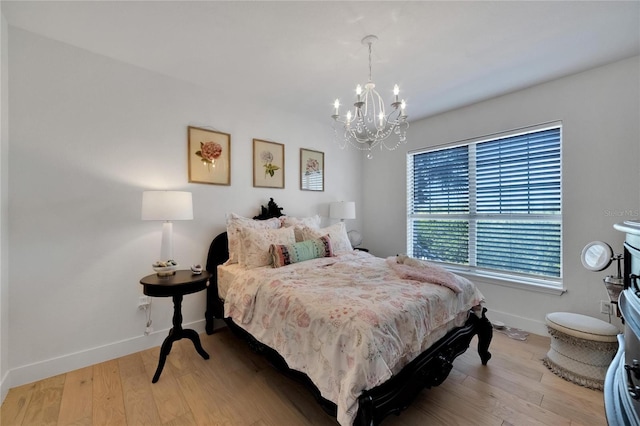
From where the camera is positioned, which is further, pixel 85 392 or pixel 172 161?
pixel 172 161

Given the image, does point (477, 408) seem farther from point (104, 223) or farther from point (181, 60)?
point (181, 60)

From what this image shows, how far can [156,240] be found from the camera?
2.55 metres

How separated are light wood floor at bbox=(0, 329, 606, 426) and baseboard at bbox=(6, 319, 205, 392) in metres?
0.05

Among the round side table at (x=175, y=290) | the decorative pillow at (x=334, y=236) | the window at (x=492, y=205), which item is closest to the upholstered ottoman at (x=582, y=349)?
the window at (x=492, y=205)

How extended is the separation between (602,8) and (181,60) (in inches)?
126

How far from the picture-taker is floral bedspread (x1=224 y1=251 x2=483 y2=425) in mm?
1246

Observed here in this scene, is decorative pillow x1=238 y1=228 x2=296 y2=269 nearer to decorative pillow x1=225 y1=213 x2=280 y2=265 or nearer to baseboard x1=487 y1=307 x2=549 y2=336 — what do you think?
decorative pillow x1=225 y1=213 x2=280 y2=265

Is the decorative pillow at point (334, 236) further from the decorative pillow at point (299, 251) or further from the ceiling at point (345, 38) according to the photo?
the ceiling at point (345, 38)

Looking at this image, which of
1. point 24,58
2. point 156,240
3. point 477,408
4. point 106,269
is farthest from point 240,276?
point 24,58

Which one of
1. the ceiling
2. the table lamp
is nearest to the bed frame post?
the ceiling

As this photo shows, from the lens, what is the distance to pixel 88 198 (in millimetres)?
2225

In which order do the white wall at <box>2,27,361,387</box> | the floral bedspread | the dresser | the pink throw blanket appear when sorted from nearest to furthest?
1. the dresser
2. the floral bedspread
3. the pink throw blanket
4. the white wall at <box>2,27,361,387</box>

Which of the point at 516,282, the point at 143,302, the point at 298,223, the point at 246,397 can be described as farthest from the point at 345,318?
the point at 516,282

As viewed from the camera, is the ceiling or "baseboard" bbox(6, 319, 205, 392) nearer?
the ceiling
